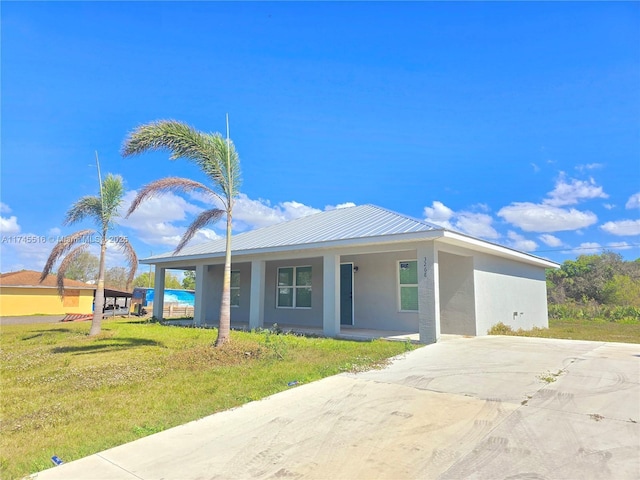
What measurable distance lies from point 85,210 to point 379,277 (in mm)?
11068

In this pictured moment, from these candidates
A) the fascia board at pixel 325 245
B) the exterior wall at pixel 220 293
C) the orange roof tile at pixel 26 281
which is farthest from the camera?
the orange roof tile at pixel 26 281

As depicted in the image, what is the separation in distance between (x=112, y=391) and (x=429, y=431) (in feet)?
15.8

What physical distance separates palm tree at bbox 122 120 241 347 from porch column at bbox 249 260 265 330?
446 centimetres

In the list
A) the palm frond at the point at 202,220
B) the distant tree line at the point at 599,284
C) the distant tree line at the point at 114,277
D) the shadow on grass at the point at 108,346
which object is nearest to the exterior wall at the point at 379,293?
the palm frond at the point at 202,220

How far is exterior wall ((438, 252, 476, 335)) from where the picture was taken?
1151cm

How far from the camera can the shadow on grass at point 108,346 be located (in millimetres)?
10266

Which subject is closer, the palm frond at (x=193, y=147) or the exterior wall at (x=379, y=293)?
the palm frond at (x=193, y=147)

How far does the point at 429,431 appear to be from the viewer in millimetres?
3898

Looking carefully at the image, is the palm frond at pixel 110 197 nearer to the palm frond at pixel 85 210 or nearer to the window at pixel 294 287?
the palm frond at pixel 85 210

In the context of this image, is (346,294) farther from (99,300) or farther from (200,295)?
(99,300)

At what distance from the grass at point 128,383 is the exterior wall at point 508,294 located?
13.4 ft

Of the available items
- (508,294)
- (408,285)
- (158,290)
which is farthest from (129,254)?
(508,294)

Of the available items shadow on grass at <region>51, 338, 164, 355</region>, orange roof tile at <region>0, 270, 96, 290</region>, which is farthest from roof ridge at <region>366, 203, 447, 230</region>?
orange roof tile at <region>0, 270, 96, 290</region>

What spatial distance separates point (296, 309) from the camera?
50.2 feet
